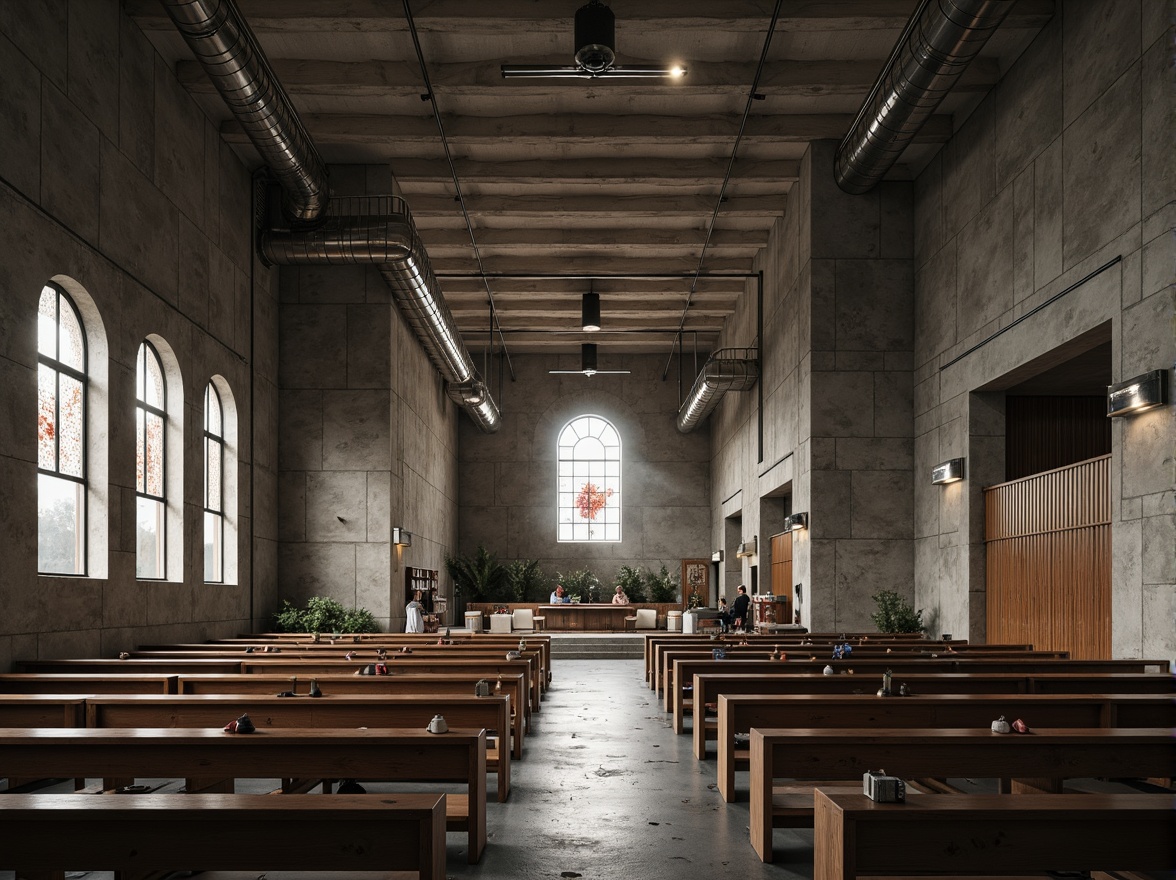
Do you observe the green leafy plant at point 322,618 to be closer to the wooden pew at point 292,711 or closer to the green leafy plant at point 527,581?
the wooden pew at point 292,711

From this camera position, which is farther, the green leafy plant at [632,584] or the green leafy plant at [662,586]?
the green leafy plant at [632,584]

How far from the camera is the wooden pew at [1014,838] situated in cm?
274

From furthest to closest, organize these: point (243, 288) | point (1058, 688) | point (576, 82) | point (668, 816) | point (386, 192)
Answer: point (386, 192) → point (243, 288) → point (576, 82) → point (1058, 688) → point (668, 816)

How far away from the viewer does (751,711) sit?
5.72 m

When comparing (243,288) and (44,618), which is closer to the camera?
(44,618)

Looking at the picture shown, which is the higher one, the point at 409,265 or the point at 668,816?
the point at 409,265

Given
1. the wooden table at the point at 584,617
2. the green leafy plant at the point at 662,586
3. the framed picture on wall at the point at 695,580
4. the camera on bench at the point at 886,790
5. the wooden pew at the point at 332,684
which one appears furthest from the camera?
the framed picture on wall at the point at 695,580

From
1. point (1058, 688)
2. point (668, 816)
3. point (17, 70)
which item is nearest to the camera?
point (668, 816)

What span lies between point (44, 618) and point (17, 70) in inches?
180

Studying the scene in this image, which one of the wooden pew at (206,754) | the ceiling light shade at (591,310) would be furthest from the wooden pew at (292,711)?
the ceiling light shade at (591,310)

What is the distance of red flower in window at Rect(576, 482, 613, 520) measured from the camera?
29484mm

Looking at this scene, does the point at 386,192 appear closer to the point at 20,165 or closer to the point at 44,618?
the point at 20,165

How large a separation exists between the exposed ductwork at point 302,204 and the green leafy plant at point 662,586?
9.17m

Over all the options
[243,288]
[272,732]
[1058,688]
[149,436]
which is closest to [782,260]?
[243,288]
